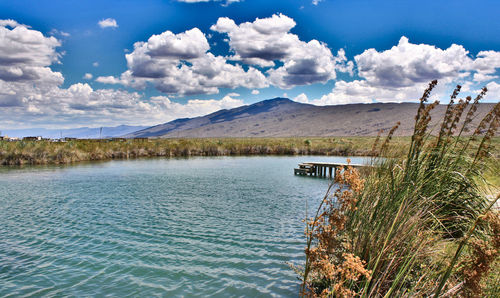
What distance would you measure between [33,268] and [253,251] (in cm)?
545

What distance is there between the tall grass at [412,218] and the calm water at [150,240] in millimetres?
2308

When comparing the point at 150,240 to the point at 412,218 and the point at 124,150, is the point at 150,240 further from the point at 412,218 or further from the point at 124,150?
the point at 124,150

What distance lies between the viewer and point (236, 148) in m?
45.8

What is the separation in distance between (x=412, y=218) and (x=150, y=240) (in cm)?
742

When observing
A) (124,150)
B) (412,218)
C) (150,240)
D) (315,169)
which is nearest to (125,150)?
(124,150)

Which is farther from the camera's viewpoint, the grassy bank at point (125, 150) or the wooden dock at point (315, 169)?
the grassy bank at point (125, 150)

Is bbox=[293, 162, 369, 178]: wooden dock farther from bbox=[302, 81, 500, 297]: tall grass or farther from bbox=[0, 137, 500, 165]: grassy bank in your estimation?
bbox=[302, 81, 500, 297]: tall grass

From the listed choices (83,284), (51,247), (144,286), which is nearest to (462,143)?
(144,286)

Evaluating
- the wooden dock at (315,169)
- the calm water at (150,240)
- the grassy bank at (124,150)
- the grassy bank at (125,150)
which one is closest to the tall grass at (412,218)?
the calm water at (150,240)

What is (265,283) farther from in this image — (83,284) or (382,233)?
(83,284)

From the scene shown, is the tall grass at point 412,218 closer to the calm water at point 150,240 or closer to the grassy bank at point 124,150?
the calm water at point 150,240

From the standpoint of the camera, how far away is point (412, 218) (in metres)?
4.54

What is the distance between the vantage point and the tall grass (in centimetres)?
372

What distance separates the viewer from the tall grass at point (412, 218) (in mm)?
3725
